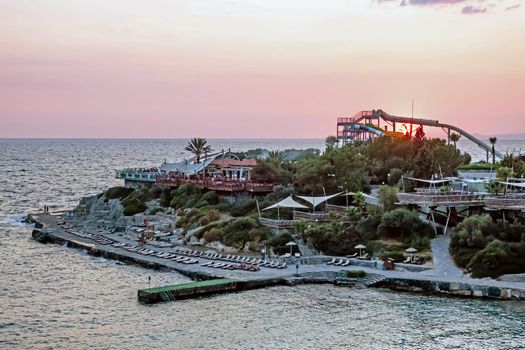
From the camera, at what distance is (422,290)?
48.2m

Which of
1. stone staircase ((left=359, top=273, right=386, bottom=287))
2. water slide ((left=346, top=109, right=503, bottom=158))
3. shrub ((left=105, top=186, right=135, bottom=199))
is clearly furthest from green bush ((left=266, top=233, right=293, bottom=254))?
water slide ((left=346, top=109, right=503, bottom=158))

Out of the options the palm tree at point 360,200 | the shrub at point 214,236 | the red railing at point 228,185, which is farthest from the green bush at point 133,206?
the palm tree at point 360,200

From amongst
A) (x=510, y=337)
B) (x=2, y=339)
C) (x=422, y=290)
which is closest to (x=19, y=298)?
(x=2, y=339)

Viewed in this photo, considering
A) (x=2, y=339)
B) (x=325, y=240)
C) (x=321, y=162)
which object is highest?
(x=321, y=162)

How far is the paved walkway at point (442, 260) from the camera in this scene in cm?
5005

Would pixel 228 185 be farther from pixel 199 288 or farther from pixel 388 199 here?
pixel 199 288

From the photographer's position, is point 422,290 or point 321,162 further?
point 321,162

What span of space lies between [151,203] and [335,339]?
169 ft

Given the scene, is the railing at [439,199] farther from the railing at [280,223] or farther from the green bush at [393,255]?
the railing at [280,223]

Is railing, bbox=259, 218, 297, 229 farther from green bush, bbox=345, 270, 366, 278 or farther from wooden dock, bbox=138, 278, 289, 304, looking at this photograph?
wooden dock, bbox=138, 278, 289, 304

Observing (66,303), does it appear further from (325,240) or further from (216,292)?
(325,240)

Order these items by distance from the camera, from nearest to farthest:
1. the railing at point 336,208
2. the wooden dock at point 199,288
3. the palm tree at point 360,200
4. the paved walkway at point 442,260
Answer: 1. the wooden dock at point 199,288
2. the paved walkway at point 442,260
3. the palm tree at point 360,200
4. the railing at point 336,208

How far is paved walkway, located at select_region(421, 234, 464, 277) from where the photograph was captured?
5005 centimetres

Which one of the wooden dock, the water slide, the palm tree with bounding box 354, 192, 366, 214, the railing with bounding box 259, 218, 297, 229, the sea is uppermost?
the water slide
